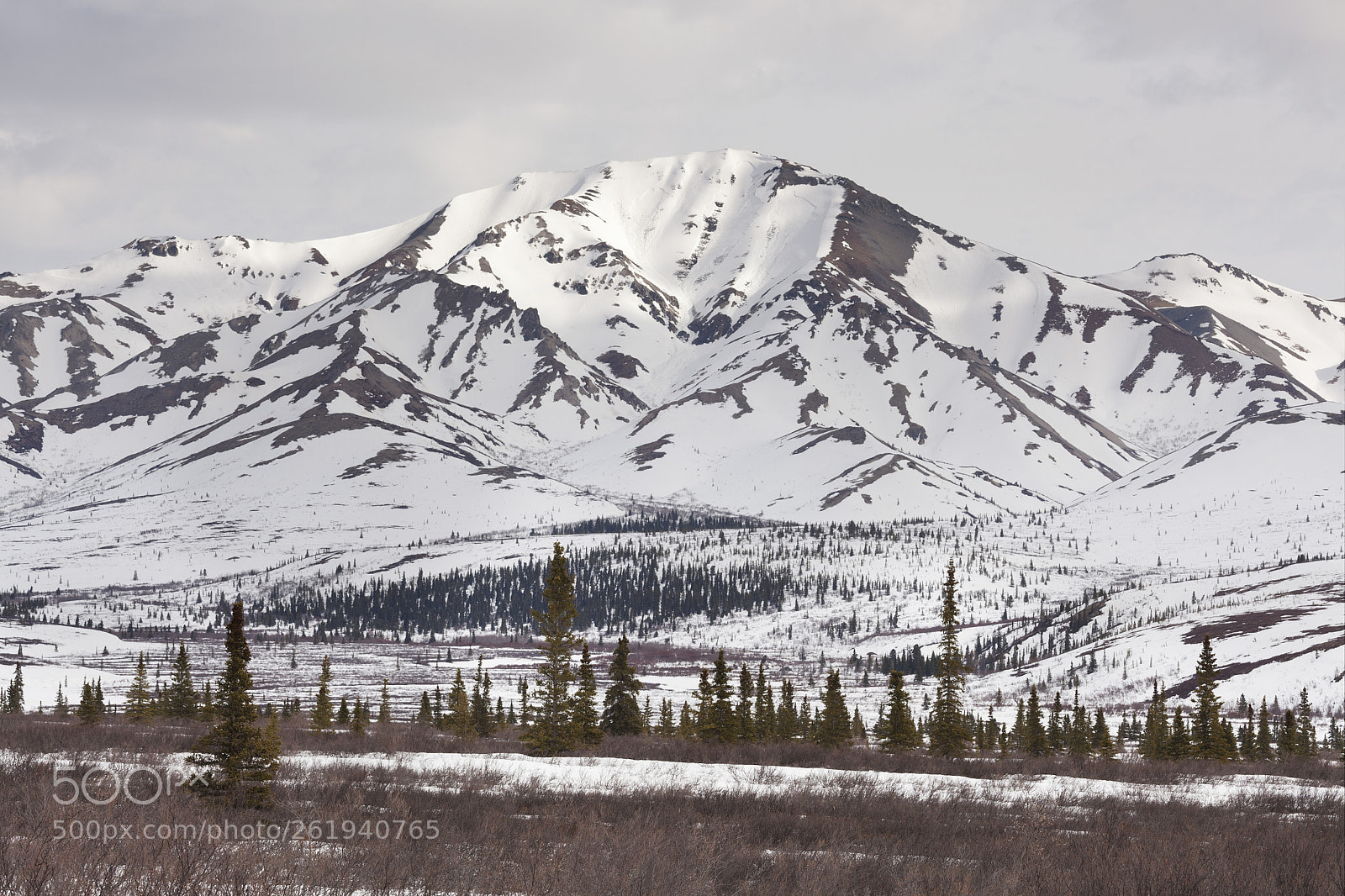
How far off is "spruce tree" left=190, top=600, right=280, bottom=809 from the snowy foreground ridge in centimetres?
449

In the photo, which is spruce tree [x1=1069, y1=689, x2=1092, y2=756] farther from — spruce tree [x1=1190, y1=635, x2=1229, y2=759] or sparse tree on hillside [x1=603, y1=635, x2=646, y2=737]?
sparse tree on hillside [x1=603, y1=635, x2=646, y2=737]

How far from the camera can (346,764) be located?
2747cm

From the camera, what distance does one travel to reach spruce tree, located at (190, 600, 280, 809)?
20.6 metres

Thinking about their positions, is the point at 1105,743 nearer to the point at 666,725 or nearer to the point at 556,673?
the point at 666,725

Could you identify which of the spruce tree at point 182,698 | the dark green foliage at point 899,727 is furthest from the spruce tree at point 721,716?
the spruce tree at point 182,698

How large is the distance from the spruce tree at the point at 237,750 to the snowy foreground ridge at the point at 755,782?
4486 millimetres

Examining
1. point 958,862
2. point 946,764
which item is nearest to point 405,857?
point 958,862

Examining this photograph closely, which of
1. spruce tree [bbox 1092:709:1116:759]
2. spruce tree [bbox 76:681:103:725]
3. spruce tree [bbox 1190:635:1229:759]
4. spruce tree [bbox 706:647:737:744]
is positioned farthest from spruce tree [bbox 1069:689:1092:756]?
spruce tree [bbox 76:681:103:725]

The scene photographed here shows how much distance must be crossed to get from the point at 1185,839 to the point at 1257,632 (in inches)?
7051

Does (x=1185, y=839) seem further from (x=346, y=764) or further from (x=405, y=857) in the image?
(x=346, y=764)

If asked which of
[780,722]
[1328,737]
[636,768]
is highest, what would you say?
[636,768]

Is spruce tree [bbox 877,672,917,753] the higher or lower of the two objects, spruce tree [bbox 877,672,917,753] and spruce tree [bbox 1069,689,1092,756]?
the higher

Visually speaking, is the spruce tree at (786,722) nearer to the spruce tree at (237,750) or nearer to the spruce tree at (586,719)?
the spruce tree at (586,719)

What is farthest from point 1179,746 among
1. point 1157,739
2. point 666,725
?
point 666,725
